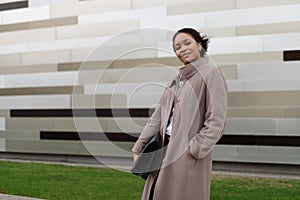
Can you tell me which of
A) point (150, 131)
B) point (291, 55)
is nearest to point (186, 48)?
point (150, 131)

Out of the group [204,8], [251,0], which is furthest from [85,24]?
[251,0]

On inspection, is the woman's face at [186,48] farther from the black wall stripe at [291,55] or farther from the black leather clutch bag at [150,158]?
the black wall stripe at [291,55]

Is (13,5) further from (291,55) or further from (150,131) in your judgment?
(150,131)

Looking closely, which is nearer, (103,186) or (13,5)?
(103,186)

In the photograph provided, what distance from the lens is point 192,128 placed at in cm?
262

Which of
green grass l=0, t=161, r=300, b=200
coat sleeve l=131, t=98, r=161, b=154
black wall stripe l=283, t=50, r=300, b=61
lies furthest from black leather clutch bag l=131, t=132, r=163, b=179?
black wall stripe l=283, t=50, r=300, b=61

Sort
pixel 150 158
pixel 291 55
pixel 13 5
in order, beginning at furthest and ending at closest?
pixel 13 5, pixel 291 55, pixel 150 158

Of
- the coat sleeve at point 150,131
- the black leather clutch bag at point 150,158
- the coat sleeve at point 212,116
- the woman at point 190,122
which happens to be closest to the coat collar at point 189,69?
the woman at point 190,122

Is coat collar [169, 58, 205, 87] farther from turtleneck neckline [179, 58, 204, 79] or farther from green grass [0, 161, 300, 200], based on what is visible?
green grass [0, 161, 300, 200]

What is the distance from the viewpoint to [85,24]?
8.75m

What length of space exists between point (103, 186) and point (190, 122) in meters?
3.71

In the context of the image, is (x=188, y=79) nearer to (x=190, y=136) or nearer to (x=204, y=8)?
(x=190, y=136)

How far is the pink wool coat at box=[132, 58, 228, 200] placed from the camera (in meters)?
2.53

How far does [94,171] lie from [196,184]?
16.7ft
